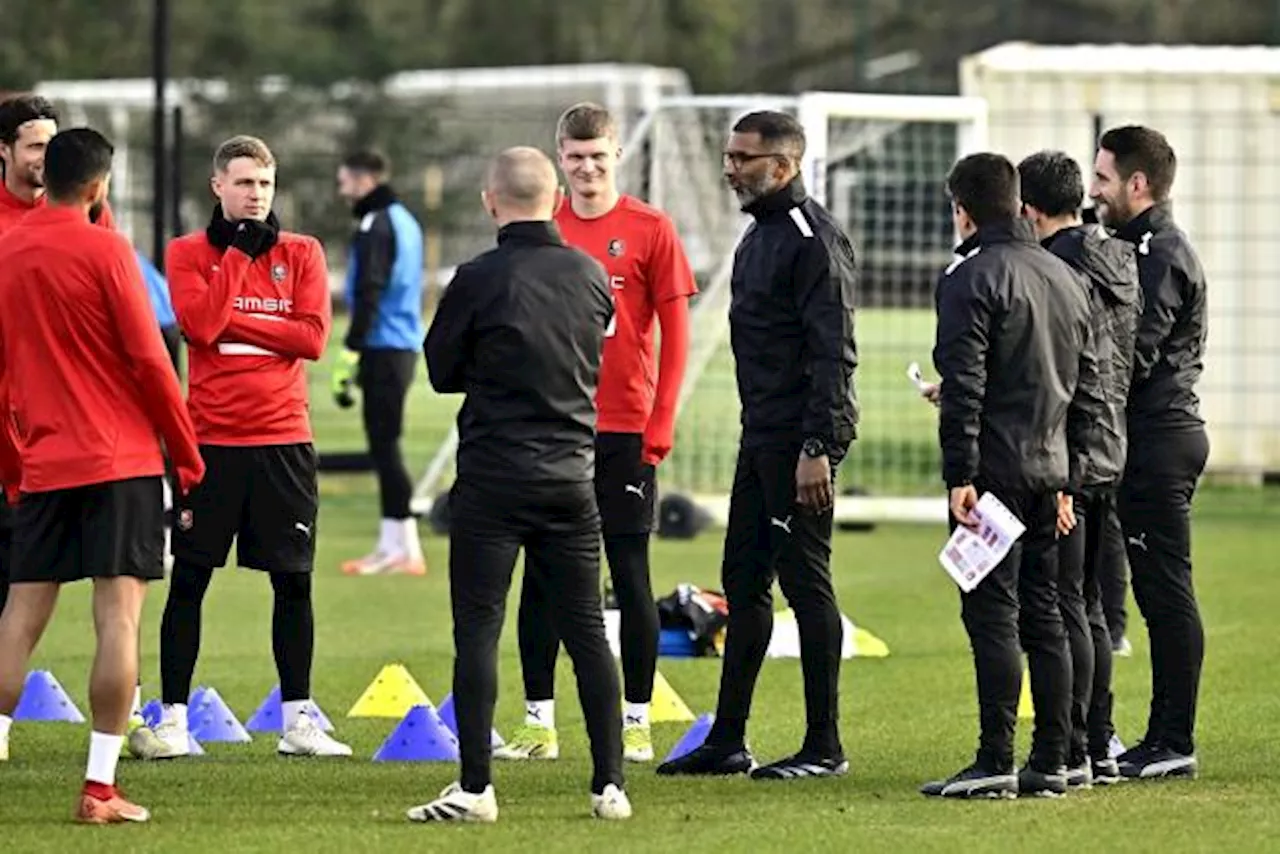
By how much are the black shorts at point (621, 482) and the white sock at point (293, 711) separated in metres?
1.19

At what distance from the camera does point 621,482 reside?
33.3ft

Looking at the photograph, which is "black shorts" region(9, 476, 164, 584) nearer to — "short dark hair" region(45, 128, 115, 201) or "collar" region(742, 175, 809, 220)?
"short dark hair" region(45, 128, 115, 201)

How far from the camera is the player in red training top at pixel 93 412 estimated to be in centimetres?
866

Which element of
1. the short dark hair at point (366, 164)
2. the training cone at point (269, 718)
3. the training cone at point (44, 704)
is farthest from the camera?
the short dark hair at point (366, 164)

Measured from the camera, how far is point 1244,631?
13.7 meters

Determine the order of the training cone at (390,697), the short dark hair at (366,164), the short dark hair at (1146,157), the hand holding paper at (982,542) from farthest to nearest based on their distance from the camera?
the short dark hair at (366,164)
the training cone at (390,697)
the short dark hair at (1146,157)
the hand holding paper at (982,542)

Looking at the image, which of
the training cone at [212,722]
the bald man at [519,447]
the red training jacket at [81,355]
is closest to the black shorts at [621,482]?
the bald man at [519,447]

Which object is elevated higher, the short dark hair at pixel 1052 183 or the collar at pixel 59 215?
the short dark hair at pixel 1052 183

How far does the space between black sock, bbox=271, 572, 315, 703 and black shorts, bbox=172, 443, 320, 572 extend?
9 centimetres

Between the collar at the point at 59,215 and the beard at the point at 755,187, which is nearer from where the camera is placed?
the collar at the point at 59,215

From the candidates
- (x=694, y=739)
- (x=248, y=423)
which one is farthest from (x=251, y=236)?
(x=694, y=739)

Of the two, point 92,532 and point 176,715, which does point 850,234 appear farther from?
point 92,532

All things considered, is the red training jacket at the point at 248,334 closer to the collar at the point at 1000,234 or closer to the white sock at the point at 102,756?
the white sock at the point at 102,756

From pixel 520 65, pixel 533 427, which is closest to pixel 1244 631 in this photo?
pixel 533 427
